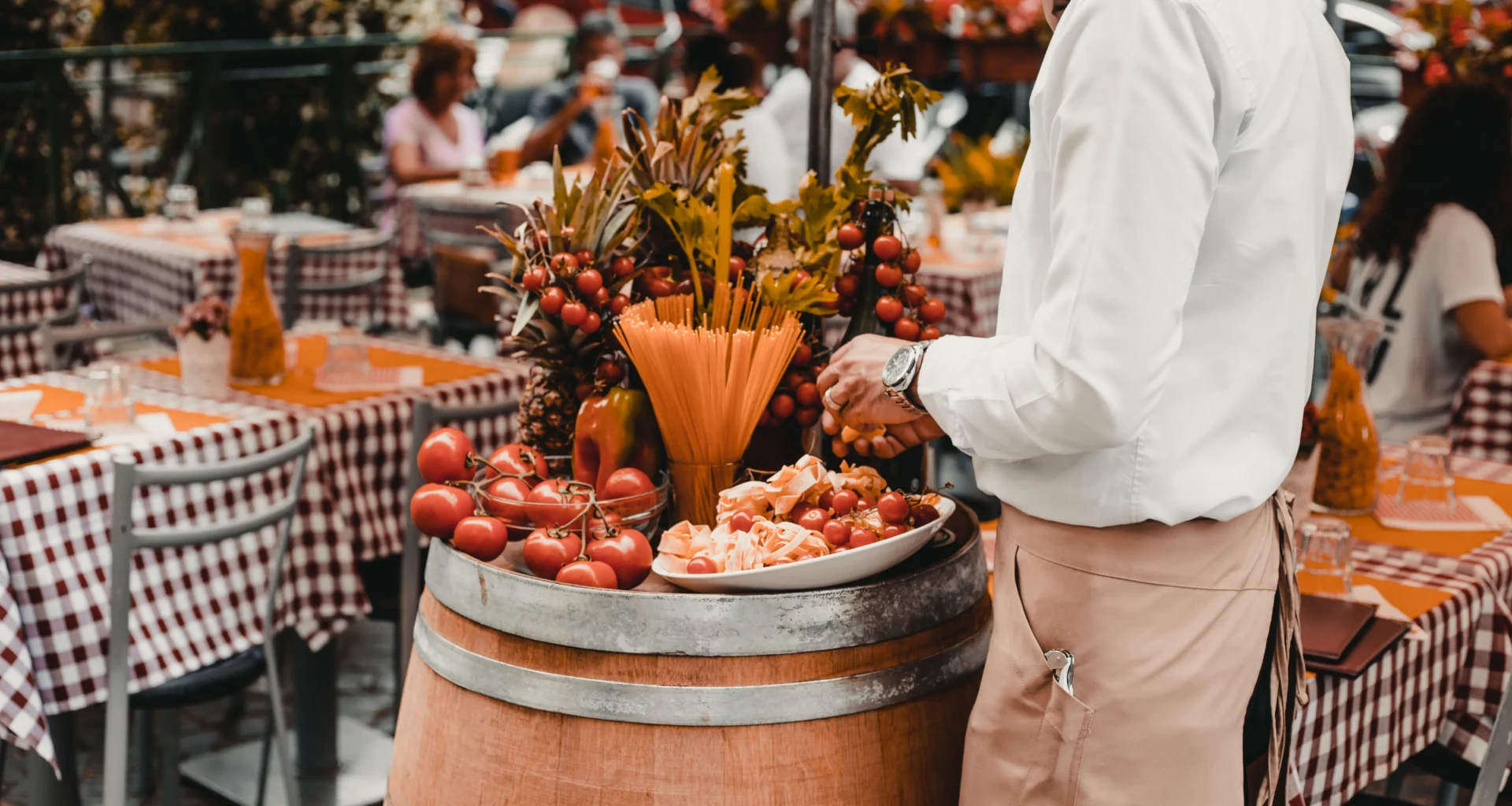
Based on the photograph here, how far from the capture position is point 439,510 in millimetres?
1563

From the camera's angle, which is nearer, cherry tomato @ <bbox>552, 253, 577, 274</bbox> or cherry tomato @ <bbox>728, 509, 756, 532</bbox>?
cherry tomato @ <bbox>728, 509, 756, 532</bbox>

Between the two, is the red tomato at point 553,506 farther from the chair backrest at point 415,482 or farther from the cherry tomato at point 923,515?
the chair backrest at point 415,482

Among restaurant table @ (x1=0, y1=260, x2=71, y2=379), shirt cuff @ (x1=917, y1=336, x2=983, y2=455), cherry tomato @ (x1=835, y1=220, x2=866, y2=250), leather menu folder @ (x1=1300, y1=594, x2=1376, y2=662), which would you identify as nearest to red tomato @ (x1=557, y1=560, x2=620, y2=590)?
shirt cuff @ (x1=917, y1=336, x2=983, y2=455)

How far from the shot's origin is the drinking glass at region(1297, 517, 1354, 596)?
2102 millimetres

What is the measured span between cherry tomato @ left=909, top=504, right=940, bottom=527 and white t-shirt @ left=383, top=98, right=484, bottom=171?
217 inches

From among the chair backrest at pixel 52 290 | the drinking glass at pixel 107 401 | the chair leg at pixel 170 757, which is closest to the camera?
the drinking glass at pixel 107 401

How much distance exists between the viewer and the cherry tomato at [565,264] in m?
1.73

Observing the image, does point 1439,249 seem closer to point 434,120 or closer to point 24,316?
point 24,316

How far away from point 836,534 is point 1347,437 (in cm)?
142

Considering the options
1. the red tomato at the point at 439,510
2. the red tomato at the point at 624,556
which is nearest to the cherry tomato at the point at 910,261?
the red tomato at the point at 624,556

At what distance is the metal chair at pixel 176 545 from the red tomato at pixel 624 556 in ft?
4.23

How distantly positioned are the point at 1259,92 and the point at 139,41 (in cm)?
862

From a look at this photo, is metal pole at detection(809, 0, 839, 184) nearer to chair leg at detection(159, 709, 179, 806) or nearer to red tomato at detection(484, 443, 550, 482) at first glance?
red tomato at detection(484, 443, 550, 482)

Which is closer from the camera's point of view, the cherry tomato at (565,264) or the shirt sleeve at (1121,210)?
the shirt sleeve at (1121,210)
